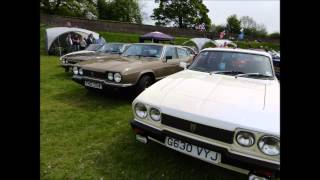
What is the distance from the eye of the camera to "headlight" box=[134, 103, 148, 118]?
12.1ft

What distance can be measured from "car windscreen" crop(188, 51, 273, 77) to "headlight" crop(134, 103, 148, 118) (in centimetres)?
150

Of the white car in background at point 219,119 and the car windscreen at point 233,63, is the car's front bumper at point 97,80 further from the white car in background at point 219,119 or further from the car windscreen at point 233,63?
the white car in background at point 219,119

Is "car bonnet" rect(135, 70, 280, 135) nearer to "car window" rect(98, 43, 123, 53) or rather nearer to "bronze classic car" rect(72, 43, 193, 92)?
"bronze classic car" rect(72, 43, 193, 92)

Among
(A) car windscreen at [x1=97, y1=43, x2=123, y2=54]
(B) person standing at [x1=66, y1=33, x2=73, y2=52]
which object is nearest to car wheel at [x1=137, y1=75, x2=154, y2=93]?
(A) car windscreen at [x1=97, y1=43, x2=123, y2=54]

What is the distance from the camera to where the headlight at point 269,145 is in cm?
282

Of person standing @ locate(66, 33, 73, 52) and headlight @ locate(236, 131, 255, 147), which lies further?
person standing @ locate(66, 33, 73, 52)

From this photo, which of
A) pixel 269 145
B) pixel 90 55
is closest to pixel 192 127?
pixel 269 145

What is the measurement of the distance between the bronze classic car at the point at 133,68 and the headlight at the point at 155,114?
2.72 m

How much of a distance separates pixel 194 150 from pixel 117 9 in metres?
58.1

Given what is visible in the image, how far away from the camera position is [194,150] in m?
3.21

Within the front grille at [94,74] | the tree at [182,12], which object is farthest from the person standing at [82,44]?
the tree at [182,12]

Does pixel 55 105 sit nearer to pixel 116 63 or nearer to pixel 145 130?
pixel 116 63
